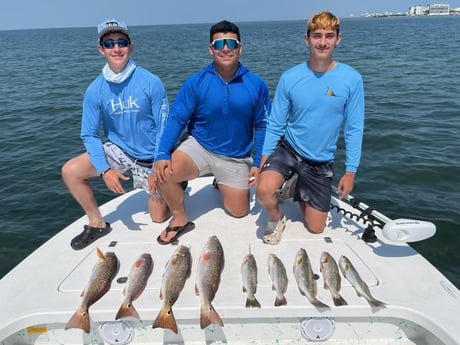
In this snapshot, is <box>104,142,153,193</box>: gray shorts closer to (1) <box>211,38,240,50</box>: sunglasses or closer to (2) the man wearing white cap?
(2) the man wearing white cap

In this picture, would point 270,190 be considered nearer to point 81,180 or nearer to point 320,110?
point 320,110

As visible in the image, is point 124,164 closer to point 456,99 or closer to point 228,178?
point 228,178

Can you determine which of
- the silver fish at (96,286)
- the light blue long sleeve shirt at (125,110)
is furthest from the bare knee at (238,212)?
the silver fish at (96,286)

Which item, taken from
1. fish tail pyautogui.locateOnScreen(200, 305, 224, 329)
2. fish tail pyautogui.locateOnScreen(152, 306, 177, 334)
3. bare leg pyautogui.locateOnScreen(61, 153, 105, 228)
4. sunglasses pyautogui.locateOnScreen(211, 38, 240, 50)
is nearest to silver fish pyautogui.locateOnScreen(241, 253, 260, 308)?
fish tail pyautogui.locateOnScreen(200, 305, 224, 329)

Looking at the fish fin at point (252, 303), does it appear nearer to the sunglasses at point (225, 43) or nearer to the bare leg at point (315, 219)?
the bare leg at point (315, 219)

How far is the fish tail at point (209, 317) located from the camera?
2.79 metres

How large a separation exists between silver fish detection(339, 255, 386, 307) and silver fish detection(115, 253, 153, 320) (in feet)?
5.91

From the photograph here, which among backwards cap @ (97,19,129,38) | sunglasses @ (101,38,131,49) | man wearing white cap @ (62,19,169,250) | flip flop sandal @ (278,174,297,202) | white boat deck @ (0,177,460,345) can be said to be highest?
backwards cap @ (97,19,129,38)

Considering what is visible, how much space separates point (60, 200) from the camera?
7285 millimetres

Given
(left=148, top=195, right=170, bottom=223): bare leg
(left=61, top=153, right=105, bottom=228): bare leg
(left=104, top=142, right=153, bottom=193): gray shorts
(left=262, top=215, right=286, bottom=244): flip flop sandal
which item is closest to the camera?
(left=262, top=215, right=286, bottom=244): flip flop sandal

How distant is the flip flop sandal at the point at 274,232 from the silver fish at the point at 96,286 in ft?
5.11

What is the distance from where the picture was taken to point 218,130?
4328 millimetres

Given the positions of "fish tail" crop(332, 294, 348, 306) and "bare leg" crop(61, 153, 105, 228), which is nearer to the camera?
"fish tail" crop(332, 294, 348, 306)

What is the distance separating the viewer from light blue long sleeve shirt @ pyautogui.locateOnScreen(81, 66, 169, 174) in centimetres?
406
